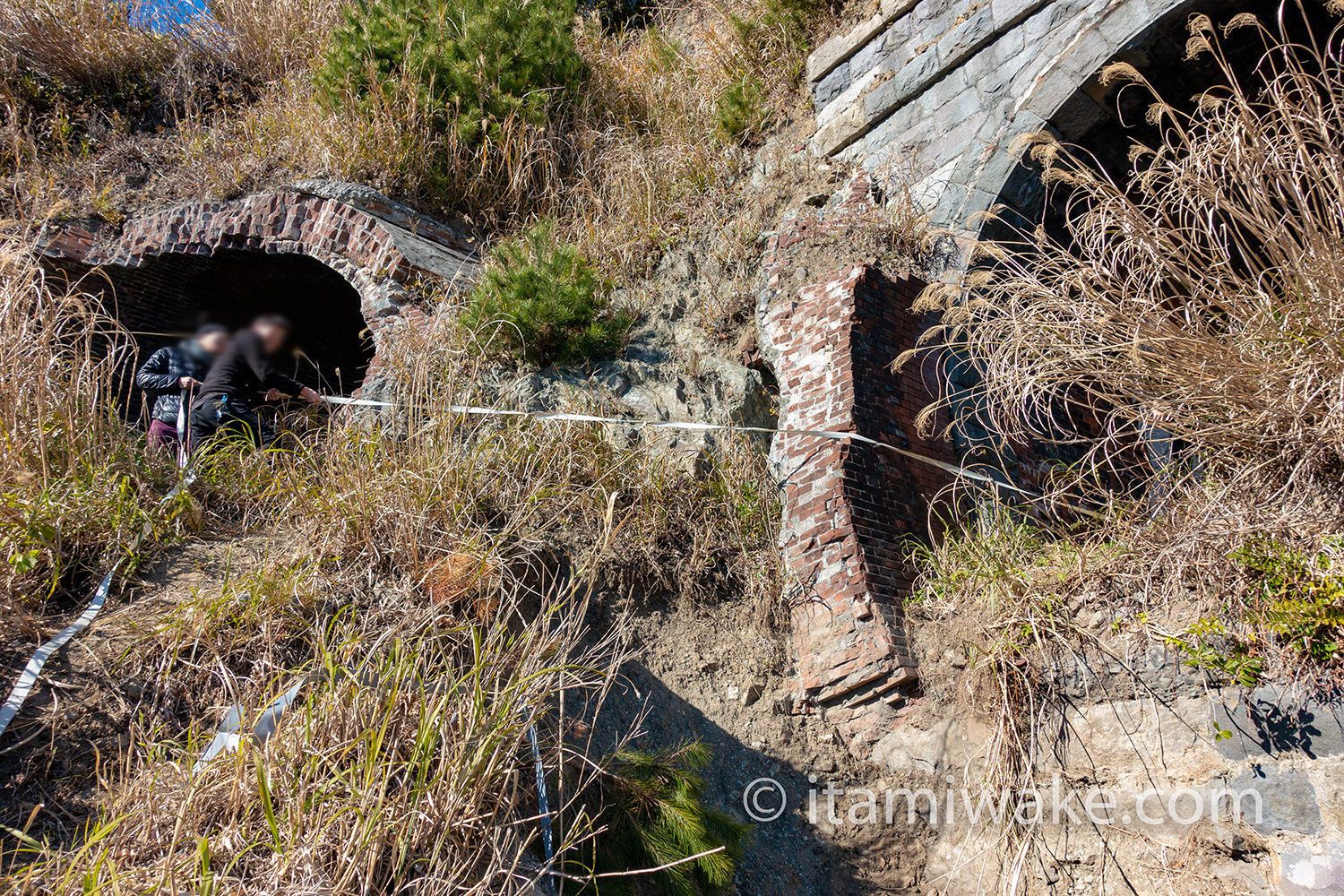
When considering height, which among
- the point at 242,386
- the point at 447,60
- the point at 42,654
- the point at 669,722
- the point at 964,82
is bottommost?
the point at 669,722

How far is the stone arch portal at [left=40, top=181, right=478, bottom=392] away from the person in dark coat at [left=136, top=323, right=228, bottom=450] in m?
0.78

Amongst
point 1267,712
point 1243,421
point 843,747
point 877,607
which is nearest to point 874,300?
point 877,607

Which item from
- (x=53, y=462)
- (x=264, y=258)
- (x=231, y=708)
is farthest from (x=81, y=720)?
(x=264, y=258)

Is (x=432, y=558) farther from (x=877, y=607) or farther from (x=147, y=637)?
(x=877, y=607)

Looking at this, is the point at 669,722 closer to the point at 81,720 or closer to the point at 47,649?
the point at 81,720

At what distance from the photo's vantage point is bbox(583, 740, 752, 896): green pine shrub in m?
2.97

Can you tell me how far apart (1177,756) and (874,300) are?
3221mm

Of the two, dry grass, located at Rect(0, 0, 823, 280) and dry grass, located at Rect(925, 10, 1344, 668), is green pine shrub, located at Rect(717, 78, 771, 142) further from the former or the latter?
dry grass, located at Rect(925, 10, 1344, 668)

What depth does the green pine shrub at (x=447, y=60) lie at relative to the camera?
25.9 ft

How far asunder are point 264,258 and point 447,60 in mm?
2585

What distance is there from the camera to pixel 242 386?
228 inches

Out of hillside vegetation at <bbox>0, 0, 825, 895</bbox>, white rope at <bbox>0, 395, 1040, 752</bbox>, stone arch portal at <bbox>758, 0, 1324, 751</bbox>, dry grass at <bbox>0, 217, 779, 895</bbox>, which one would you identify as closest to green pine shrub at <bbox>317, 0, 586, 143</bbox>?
hillside vegetation at <bbox>0, 0, 825, 895</bbox>

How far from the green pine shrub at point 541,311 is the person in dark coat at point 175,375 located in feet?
6.07

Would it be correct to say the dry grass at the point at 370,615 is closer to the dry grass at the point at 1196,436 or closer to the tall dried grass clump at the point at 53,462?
the tall dried grass clump at the point at 53,462
